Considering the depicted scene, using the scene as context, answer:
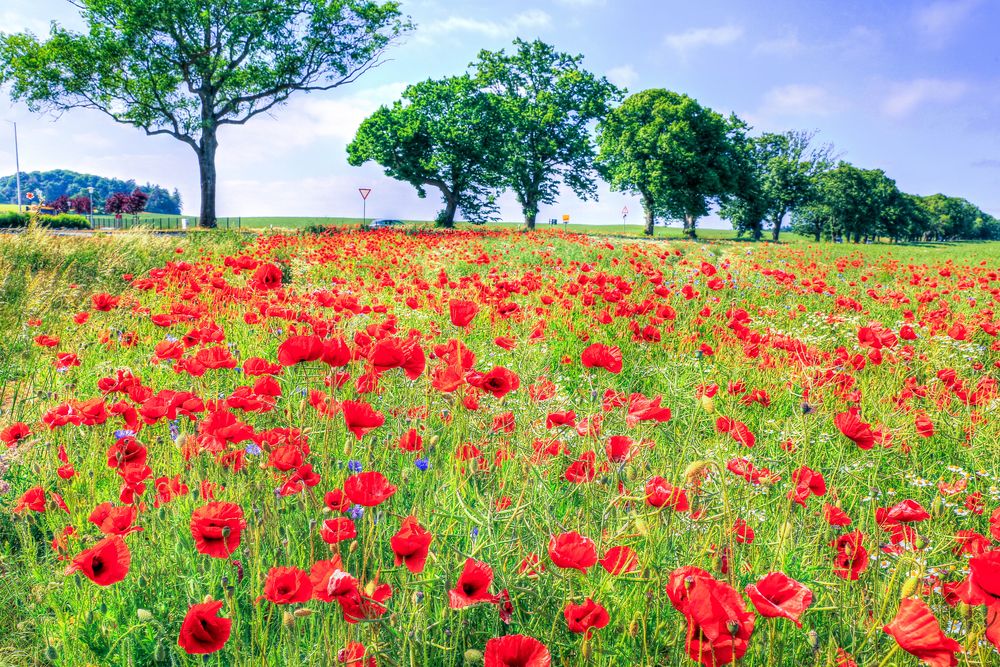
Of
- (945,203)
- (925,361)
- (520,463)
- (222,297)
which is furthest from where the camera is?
(945,203)

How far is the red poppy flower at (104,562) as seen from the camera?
121 centimetres

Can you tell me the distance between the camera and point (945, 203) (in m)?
107

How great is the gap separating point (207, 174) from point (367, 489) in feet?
92.8

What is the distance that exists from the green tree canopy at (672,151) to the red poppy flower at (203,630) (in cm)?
3926

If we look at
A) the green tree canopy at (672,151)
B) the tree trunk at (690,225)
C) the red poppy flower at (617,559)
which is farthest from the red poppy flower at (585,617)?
the tree trunk at (690,225)

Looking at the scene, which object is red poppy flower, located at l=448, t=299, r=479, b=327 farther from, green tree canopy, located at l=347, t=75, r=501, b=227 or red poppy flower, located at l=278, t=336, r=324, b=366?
green tree canopy, located at l=347, t=75, r=501, b=227

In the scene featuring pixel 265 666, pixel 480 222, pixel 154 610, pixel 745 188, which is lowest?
pixel 154 610

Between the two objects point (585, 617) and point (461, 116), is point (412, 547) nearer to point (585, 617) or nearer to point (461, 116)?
point (585, 617)

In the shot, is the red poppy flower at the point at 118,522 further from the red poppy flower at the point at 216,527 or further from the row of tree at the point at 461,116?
the row of tree at the point at 461,116

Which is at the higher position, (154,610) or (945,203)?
(945,203)

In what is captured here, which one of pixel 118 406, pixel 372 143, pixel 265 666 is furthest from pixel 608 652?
pixel 372 143

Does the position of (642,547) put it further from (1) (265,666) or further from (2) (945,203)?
(2) (945,203)

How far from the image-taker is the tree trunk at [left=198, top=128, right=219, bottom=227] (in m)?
25.2

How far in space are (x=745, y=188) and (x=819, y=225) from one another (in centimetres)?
3216
